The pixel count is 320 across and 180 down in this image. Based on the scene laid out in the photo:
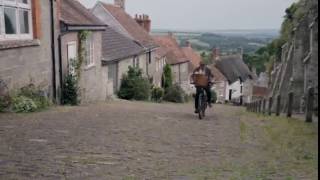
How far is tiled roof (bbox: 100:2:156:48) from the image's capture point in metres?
36.5

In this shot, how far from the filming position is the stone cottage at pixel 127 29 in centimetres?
3581

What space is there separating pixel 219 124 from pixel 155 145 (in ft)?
15.3

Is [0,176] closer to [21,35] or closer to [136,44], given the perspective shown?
[21,35]

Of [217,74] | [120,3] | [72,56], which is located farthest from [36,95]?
[217,74]

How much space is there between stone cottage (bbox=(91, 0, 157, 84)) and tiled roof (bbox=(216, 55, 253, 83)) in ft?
123

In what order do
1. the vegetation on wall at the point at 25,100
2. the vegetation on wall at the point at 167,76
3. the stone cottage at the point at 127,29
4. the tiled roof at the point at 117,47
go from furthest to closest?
the vegetation on wall at the point at 167,76 → the stone cottage at the point at 127,29 → the tiled roof at the point at 117,47 → the vegetation on wall at the point at 25,100

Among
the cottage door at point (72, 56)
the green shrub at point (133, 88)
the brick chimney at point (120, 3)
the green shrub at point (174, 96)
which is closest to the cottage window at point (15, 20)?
the cottage door at point (72, 56)

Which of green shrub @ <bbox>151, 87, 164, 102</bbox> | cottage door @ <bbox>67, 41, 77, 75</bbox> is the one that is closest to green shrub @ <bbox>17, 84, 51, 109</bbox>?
cottage door @ <bbox>67, 41, 77, 75</bbox>

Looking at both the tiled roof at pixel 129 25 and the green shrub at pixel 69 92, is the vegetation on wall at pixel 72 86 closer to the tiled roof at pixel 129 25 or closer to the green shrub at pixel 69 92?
the green shrub at pixel 69 92

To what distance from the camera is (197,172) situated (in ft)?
20.4

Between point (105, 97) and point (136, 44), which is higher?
point (136, 44)

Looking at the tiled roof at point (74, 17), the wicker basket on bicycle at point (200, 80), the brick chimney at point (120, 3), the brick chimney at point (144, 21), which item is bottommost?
the wicker basket on bicycle at point (200, 80)

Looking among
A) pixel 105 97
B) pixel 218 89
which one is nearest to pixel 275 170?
pixel 105 97

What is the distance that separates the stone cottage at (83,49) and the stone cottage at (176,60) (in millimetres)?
25719
